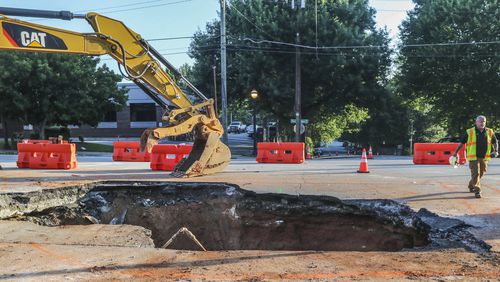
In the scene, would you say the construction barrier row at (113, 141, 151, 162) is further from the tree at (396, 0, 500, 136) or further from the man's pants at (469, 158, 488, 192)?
the tree at (396, 0, 500, 136)

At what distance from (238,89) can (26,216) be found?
23.5 meters

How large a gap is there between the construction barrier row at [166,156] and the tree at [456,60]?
63.5ft

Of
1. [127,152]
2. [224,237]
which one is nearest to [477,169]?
[224,237]

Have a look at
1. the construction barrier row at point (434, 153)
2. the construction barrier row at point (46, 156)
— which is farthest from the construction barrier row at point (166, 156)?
the construction barrier row at point (434, 153)

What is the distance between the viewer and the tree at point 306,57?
2802 centimetres

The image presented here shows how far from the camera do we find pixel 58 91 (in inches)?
1191

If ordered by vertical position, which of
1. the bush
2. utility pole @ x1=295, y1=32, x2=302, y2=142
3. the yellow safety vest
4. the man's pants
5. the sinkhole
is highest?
utility pole @ x1=295, y1=32, x2=302, y2=142

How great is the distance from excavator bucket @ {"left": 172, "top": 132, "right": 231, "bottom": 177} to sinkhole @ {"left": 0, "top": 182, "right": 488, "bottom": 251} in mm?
2370

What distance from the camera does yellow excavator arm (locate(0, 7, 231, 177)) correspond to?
9453 mm

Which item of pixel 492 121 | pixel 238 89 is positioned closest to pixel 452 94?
pixel 492 121

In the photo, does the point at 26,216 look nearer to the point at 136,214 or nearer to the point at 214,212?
the point at 136,214

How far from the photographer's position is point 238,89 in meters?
30.9

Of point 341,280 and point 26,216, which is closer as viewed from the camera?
point 341,280

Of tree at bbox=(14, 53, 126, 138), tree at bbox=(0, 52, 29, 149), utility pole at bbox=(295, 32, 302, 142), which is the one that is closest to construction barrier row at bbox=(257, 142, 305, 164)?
utility pole at bbox=(295, 32, 302, 142)
